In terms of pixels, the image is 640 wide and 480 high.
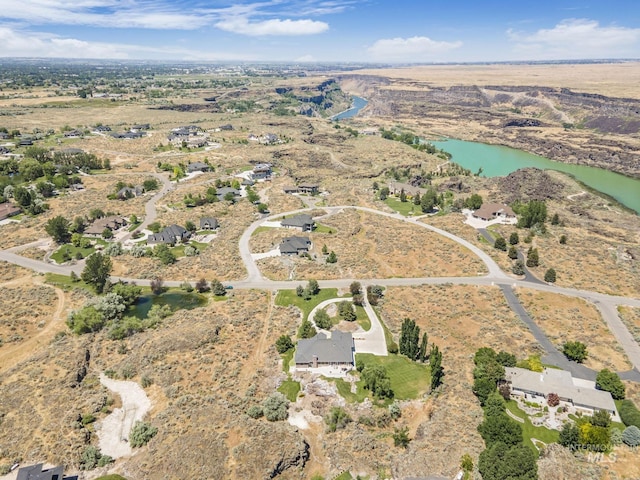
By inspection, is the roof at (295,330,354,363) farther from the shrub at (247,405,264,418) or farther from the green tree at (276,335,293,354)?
the shrub at (247,405,264,418)

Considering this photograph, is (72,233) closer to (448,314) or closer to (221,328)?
(221,328)

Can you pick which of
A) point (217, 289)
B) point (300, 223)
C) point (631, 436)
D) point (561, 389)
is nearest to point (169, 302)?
point (217, 289)

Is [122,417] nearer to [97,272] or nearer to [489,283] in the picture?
[97,272]

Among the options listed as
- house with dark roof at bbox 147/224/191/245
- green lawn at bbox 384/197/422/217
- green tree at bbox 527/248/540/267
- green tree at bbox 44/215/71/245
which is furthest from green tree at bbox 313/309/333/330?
green tree at bbox 44/215/71/245

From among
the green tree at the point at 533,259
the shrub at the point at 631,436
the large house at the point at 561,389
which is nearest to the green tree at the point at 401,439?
the large house at the point at 561,389

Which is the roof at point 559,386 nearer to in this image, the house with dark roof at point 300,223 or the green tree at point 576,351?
the green tree at point 576,351

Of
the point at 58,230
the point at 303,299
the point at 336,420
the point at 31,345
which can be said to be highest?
the point at 58,230

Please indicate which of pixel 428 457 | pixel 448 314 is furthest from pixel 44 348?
pixel 448 314
